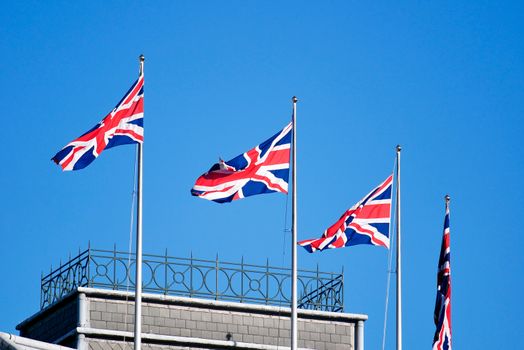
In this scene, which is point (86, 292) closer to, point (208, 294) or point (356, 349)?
point (208, 294)

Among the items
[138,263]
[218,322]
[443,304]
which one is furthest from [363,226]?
[138,263]

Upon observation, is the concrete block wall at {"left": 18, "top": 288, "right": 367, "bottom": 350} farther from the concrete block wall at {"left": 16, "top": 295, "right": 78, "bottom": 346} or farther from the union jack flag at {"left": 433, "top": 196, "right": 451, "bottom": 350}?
the union jack flag at {"left": 433, "top": 196, "right": 451, "bottom": 350}

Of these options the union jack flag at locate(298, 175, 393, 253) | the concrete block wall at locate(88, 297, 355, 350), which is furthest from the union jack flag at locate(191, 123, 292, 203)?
the concrete block wall at locate(88, 297, 355, 350)

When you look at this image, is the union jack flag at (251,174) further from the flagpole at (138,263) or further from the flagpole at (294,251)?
the flagpole at (138,263)

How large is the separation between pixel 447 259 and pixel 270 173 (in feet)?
18.5

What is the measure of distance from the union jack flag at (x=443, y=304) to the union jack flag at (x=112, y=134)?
9.24 meters

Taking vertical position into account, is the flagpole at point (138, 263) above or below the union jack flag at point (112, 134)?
below

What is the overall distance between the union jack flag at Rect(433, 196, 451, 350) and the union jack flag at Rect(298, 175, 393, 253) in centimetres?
209

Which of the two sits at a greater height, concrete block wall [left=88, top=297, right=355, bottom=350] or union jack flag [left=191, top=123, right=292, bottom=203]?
union jack flag [left=191, top=123, right=292, bottom=203]

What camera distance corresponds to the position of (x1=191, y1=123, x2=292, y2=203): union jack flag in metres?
51.5

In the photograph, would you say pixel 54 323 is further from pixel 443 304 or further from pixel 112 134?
pixel 443 304

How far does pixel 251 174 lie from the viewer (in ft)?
170

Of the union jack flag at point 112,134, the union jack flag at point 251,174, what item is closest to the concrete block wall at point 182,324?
the union jack flag at point 251,174

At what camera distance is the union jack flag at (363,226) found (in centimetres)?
5259
